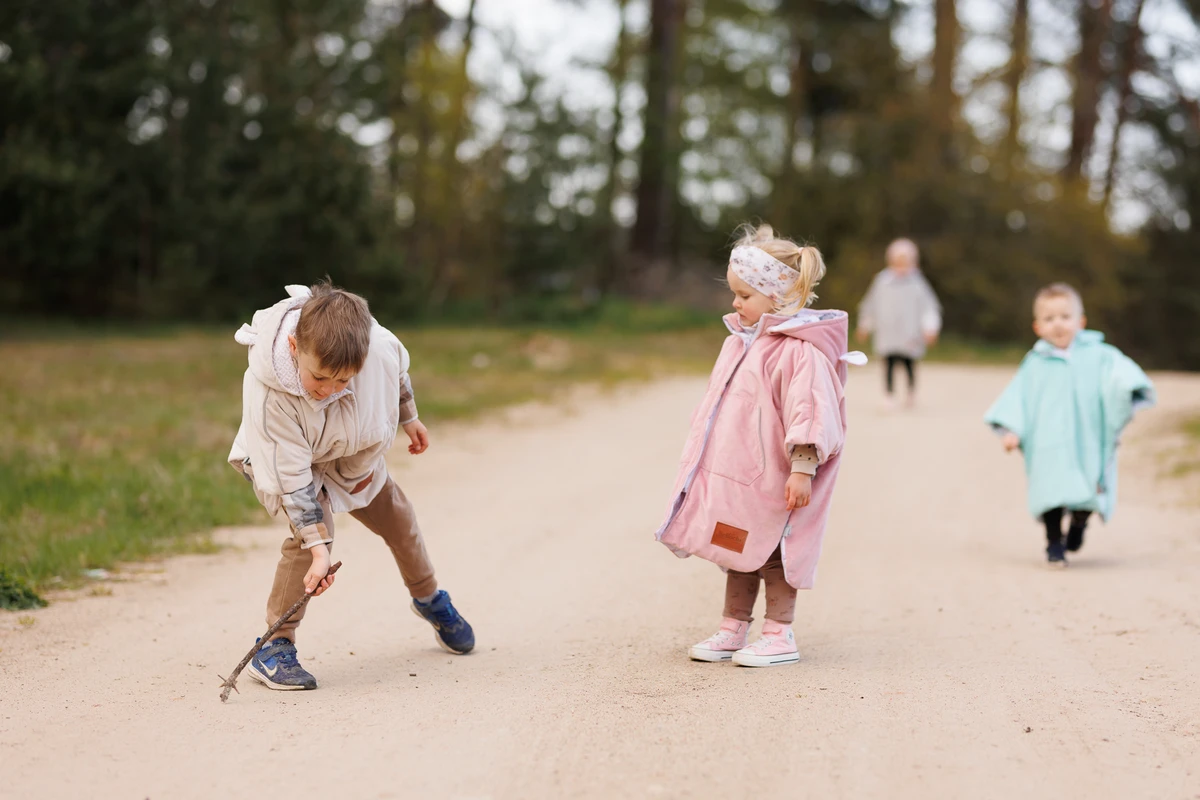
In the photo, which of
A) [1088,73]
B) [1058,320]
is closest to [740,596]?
[1058,320]

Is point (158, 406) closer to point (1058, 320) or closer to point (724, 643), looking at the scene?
point (1058, 320)

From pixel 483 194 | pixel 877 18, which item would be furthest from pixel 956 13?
pixel 483 194

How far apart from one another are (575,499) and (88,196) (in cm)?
1305

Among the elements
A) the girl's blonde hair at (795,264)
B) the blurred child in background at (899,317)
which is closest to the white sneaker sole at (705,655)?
the girl's blonde hair at (795,264)

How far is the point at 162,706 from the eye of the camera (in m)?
4.30

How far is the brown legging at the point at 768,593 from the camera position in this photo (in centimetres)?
499

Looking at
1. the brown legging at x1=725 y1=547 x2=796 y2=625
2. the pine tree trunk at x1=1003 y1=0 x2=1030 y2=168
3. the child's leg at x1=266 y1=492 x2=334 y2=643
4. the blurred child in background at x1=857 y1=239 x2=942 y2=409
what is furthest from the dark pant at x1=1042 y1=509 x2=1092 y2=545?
the pine tree trunk at x1=1003 y1=0 x2=1030 y2=168

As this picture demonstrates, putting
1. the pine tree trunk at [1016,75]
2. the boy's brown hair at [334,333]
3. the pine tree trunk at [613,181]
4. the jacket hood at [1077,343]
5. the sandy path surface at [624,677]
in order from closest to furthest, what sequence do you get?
the sandy path surface at [624,677] → the boy's brown hair at [334,333] → the jacket hood at [1077,343] → the pine tree trunk at [1016,75] → the pine tree trunk at [613,181]

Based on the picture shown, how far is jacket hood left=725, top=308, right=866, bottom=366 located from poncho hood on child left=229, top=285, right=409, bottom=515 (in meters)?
1.40

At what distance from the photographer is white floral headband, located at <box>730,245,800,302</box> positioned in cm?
490

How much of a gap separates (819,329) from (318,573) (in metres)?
1.98

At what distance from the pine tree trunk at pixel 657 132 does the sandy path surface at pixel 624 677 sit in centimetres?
1934

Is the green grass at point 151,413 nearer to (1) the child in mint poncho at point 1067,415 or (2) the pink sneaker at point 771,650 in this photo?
(2) the pink sneaker at point 771,650

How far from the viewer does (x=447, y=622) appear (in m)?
5.11
